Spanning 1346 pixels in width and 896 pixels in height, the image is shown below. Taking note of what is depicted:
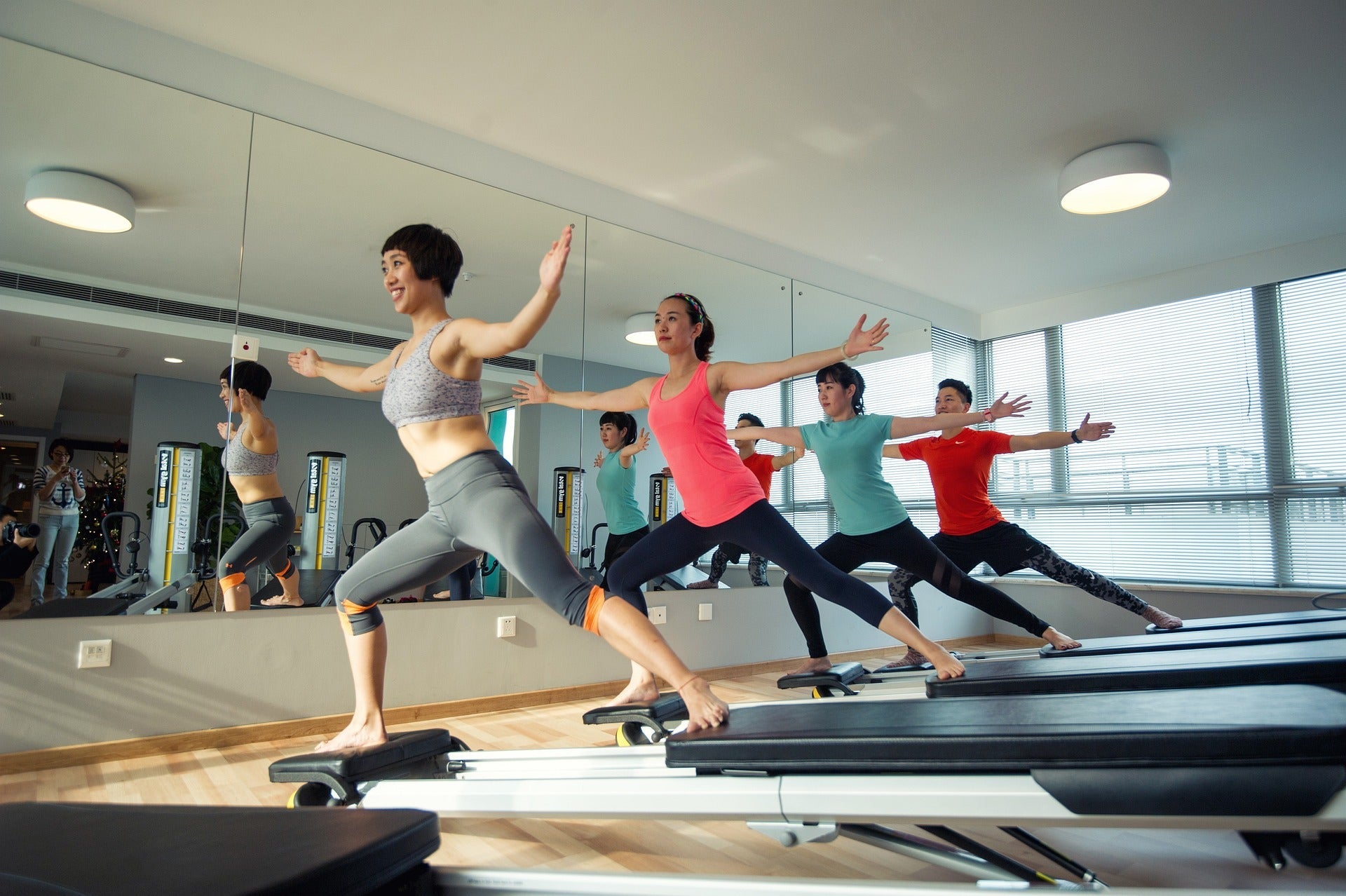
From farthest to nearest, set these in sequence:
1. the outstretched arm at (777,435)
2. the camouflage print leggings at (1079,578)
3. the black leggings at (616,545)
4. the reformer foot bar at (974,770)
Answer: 1. the black leggings at (616,545)
2. the outstretched arm at (777,435)
3. the camouflage print leggings at (1079,578)
4. the reformer foot bar at (974,770)

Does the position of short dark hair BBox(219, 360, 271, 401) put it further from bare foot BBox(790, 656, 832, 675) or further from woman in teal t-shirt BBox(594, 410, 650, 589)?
bare foot BBox(790, 656, 832, 675)

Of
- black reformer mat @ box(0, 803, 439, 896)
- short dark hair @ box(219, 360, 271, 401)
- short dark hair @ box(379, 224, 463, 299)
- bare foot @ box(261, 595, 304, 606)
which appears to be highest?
short dark hair @ box(379, 224, 463, 299)

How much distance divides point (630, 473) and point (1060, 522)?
3.61 metres

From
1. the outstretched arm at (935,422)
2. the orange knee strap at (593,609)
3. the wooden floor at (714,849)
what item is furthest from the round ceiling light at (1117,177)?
the orange knee strap at (593,609)

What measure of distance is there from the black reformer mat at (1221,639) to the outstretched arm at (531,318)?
171cm

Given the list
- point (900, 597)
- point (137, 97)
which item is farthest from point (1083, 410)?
point (137, 97)

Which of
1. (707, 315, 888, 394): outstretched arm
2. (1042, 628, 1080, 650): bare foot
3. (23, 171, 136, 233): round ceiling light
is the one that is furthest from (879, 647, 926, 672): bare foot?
(23, 171, 136, 233): round ceiling light

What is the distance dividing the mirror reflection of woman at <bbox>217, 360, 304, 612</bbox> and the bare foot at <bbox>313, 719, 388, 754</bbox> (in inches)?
46.5

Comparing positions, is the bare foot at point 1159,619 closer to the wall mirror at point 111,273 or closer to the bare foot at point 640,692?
the bare foot at point 640,692

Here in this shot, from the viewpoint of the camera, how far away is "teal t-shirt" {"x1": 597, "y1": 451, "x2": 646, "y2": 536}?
399 centimetres

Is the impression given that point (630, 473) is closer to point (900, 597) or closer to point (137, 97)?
point (900, 597)

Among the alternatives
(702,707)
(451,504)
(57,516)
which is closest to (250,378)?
(57,516)

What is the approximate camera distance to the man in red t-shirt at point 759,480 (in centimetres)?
434

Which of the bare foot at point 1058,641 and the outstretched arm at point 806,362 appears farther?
the bare foot at point 1058,641
